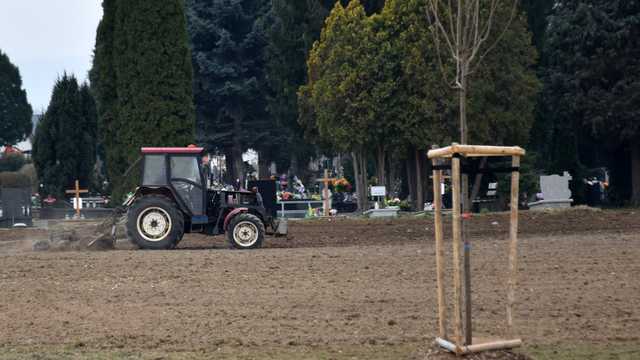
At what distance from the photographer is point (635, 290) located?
56.6 ft

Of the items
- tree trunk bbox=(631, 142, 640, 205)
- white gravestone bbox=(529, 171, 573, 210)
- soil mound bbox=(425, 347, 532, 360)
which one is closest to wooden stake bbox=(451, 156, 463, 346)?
soil mound bbox=(425, 347, 532, 360)

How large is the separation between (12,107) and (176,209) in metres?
80.8

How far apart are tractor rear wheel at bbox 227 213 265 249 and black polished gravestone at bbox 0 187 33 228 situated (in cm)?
1616

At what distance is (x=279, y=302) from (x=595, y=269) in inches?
223

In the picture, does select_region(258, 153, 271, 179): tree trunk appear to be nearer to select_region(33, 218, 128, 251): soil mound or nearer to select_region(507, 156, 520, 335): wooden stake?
select_region(33, 218, 128, 251): soil mound

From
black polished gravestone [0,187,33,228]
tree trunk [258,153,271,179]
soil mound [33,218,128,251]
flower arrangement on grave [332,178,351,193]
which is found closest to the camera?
soil mound [33,218,128,251]

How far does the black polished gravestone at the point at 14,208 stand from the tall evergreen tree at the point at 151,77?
845 cm

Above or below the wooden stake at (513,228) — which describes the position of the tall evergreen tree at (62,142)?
above

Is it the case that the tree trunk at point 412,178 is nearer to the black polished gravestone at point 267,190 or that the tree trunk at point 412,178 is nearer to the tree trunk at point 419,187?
the tree trunk at point 419,187

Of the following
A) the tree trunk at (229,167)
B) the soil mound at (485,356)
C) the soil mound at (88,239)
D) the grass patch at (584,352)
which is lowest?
the grass patch at (584,352)

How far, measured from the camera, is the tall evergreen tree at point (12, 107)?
102 meters

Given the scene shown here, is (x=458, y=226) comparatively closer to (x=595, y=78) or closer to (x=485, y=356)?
(x=485, y=356)

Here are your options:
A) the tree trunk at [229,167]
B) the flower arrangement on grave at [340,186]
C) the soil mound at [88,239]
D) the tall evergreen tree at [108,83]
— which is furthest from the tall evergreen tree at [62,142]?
the soil mound at [88,239]

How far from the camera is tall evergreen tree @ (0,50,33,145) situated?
102250 millimetres
